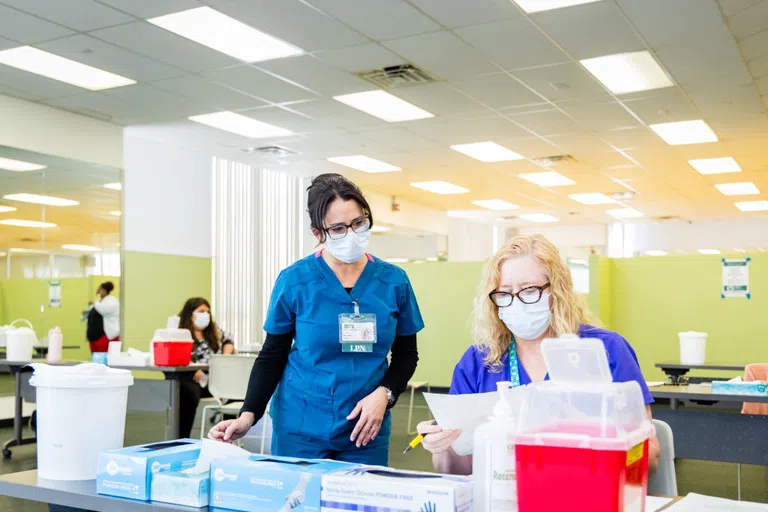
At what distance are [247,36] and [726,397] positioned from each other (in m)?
3.85

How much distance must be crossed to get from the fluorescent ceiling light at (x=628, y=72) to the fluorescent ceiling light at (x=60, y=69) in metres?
3.78

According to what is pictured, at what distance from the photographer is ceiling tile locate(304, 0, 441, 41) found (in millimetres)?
5043

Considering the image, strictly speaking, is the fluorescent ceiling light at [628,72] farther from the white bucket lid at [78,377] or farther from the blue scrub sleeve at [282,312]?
the white bucket lid at [78,377]

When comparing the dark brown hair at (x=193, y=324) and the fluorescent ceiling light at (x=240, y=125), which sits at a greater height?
the fluorescent ceiling light at (x=240, y=125)

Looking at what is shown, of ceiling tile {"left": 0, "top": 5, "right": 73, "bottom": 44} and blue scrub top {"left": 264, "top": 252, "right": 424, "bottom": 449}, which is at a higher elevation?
ceiling tile {"left": 0, "top": 5, "right": 73, "bottom": 44}

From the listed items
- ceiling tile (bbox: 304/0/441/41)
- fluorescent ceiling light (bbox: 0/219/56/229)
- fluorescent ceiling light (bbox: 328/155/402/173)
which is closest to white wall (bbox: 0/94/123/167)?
A: fluorescent ceiling light (bbox: 0/219/56/229)

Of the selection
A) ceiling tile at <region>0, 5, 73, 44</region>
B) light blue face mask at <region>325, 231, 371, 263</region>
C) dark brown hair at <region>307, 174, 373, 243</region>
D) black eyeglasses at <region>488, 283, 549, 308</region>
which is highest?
ceiling tile at <region>0, 5, 73, 44</region>

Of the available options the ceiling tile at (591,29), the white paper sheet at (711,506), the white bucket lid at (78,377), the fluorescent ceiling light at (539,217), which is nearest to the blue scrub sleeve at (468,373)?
the white paper sheet at (711,506)

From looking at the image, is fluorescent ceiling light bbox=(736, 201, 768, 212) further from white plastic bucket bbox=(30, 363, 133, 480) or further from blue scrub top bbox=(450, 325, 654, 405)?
A: white plastic bucket bbox=(30, 363, 133, 480)

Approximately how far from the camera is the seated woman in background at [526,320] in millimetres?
1693

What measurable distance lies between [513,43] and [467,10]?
0.70 m

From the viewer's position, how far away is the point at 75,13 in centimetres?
517

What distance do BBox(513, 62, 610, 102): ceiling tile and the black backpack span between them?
4.82 m

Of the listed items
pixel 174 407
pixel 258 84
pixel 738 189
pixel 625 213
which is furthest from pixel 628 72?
pixel 625 213
